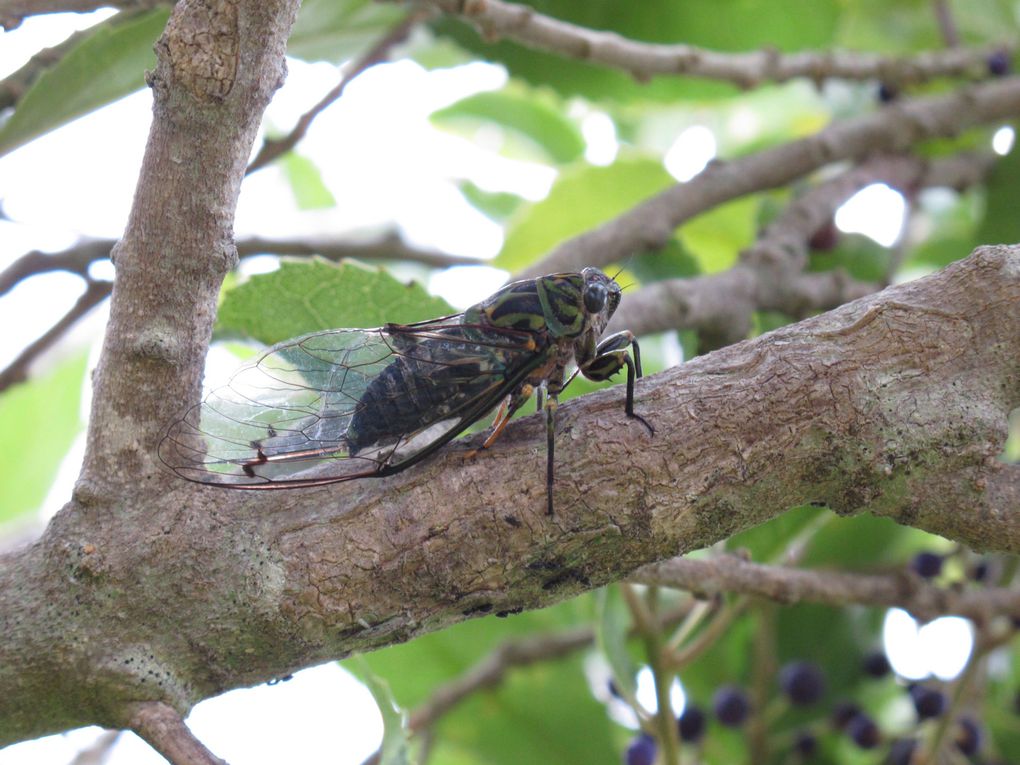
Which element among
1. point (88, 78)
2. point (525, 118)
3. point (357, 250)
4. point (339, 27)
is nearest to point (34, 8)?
point (88, 78)

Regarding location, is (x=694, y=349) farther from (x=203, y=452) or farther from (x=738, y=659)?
(x=203, y=452)

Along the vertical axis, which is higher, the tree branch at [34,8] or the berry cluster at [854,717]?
the tree branch at [34,8]

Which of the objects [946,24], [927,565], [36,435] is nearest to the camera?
[927,565]

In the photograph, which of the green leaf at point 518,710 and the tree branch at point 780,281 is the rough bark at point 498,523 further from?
the green leaf at point 518,710

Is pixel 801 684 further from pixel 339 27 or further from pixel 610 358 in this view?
pixel 339 27

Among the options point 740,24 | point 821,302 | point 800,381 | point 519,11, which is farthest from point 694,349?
point 740,24

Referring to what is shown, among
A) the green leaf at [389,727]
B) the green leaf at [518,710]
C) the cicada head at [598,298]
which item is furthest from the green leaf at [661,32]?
the green leaf at [389,727]
